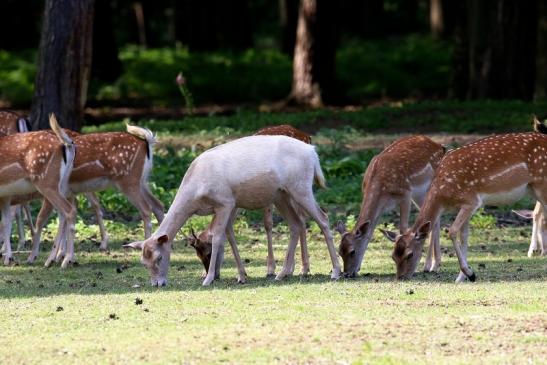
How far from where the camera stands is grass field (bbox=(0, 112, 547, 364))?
Result: 8.08 meters

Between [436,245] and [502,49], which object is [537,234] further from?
[502,49]

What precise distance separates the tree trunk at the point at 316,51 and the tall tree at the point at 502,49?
112 inches

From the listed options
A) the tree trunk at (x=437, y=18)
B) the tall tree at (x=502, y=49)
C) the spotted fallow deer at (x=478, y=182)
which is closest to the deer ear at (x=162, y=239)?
the spotted fallow deer at (x=478, y=182)

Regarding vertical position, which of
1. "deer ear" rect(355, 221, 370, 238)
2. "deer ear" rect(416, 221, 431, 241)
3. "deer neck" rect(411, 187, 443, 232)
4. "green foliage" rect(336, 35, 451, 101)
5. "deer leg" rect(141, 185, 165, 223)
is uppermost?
"deer neck" rect(411, 187, 443, 232)

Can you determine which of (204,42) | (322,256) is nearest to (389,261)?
(322,256)

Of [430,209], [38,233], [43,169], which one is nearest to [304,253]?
[430,209]

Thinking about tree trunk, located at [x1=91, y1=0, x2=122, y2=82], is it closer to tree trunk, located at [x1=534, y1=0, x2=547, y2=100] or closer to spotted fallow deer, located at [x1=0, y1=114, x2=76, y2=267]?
tree trunk, located at [x1=534, y1=0, x2=547, y2=100]

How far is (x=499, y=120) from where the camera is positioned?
2147cm

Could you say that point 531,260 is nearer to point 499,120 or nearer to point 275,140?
Answer: point 275,140

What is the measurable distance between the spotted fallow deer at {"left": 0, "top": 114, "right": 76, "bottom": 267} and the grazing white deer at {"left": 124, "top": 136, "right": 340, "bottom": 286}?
6.13 ft

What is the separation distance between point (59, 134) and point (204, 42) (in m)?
24.8

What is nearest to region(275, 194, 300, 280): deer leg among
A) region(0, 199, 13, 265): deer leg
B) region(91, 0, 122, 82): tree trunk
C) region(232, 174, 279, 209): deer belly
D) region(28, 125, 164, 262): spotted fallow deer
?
region(232, 174, 279, 209): deer belly

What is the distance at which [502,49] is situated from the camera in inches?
985

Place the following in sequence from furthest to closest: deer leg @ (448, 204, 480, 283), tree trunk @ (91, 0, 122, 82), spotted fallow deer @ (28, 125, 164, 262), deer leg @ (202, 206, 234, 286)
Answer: tree trunk @ (91, 0, 122, 82) < spotted fallow deer @ (28, 125, 164, 262) < deer leg @ (202, 206, 234, 286) < deer leg @ (448, 204, 480, 283)
